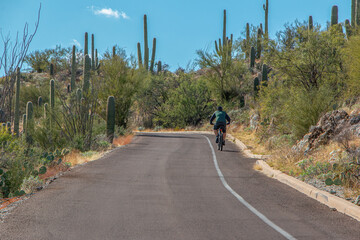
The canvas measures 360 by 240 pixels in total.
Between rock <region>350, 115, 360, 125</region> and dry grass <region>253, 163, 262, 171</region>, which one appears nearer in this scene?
rock <region>350, 115, 360, 125</region>

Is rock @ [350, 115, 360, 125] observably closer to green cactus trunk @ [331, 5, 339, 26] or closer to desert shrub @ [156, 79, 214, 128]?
green cactus trunk @ [331, 5, 339, 26]

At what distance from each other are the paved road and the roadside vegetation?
4.51 ft

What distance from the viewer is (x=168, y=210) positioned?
26.4ft

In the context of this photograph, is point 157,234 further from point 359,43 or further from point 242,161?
point 359,43

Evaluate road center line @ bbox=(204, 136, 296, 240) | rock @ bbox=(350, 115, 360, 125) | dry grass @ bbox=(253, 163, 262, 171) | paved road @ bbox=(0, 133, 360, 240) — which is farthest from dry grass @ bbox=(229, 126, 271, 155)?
road center line @ bbox=(204, 136, 296, 240)

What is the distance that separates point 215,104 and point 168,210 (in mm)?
36465

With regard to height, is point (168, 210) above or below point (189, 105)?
below

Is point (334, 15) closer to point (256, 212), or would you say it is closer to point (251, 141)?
point (251, 141)

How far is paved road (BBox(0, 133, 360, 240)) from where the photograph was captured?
258 inches

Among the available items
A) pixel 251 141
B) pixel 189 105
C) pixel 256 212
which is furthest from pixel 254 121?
pixel 256 212

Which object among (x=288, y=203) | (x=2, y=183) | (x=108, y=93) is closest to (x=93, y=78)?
(x=108, y=93)

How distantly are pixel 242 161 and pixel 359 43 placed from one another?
24.2 feet

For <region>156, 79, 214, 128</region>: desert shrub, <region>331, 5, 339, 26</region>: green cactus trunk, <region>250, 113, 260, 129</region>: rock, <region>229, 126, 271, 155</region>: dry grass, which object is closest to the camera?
<region>229, 126, 271, 155</region>: dry grass

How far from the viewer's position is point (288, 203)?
905cm
